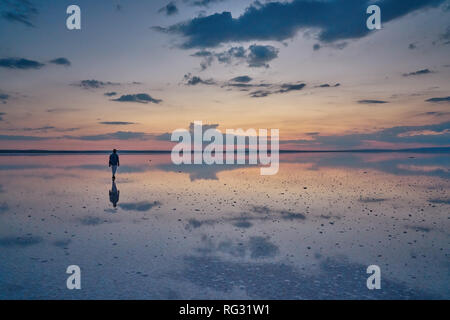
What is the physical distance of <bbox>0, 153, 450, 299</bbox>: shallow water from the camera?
7.11 metres

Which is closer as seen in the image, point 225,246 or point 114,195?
point 225,246

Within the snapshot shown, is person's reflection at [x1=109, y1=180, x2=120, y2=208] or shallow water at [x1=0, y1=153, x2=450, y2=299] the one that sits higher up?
person's reflection at [x1=109, y1=180, x2=120, y2=208]

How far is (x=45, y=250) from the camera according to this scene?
31.4 ft

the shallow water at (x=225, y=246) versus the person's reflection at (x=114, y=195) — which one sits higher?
the person's reflection at (x=114, y=195)

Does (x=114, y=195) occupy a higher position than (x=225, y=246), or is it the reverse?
(x=114, y=195)

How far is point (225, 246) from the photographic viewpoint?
393 inches

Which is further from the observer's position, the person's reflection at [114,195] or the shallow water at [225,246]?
the person's reflection at [114,195]

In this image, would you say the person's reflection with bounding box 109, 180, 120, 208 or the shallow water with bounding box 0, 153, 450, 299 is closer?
the shallow water with bounding box 0, 153, 450, 299

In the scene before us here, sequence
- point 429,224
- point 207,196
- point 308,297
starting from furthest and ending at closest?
point 207,196 < point 429,224 < point 308,297

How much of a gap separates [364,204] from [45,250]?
580 inches

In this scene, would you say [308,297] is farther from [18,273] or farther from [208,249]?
[18,273]

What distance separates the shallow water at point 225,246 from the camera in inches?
280
